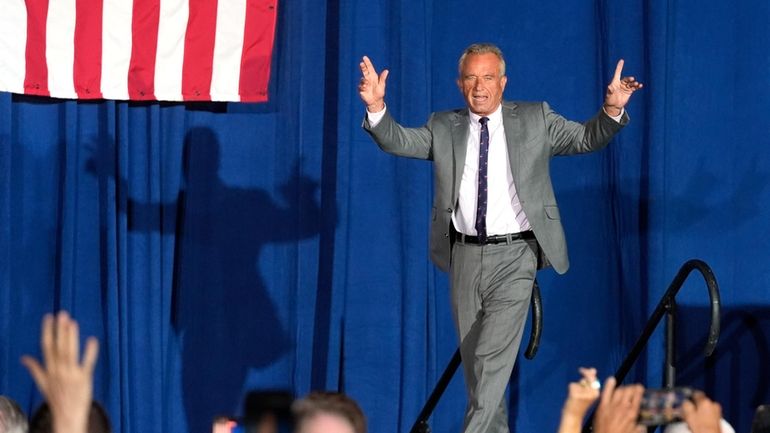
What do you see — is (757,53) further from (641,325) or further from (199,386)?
(199,386)

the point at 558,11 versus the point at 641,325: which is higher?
the point at 558,11

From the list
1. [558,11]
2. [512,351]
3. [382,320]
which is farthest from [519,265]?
[558,11]

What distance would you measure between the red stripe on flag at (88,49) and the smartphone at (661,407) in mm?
3978

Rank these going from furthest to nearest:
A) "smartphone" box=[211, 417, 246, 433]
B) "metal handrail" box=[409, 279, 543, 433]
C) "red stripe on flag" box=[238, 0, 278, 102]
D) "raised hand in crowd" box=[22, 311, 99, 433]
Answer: "red stripe on flag" box=[238, 0, 278, 102] → "metal handrail" box=[409, 279, 543, 433] → "smartphone" box=[211, 417, 246, 433] → "raised hand in crowd" box=[22, 311, 99, 433]

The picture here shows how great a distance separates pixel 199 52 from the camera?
20.0ft

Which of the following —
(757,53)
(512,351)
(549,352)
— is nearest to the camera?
(512,351)

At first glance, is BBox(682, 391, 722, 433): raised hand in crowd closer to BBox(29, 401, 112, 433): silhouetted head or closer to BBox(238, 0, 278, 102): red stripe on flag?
BBox(29, 401, 112, 433): silhouetted head

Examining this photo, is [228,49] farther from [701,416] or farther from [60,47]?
[701,416]

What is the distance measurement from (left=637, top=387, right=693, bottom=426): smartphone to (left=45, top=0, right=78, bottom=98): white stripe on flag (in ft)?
13.2

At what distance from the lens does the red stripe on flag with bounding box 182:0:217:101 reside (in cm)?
608

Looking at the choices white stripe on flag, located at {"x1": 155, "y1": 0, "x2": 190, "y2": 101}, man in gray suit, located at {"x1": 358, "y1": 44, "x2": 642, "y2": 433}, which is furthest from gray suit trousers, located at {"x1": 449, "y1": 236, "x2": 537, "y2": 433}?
white stripe on flag, located at {"x1": 155, "y1": 0, "x2": 190, "y2": 101}

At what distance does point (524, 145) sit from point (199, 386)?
7.75 ft

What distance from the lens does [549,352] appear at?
630 cm

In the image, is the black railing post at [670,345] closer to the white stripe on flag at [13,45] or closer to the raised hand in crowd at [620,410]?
the raised hand in crowd at [620,410]
